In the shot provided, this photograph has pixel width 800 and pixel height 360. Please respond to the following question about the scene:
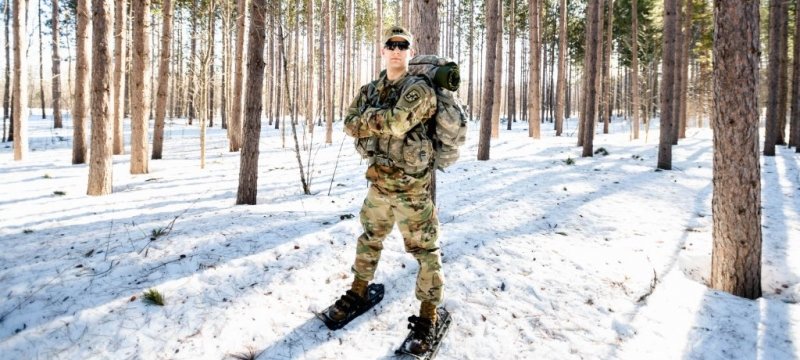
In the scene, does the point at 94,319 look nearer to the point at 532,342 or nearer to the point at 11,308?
the point at 11,308

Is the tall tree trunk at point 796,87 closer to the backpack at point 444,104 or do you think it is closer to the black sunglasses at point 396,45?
the backpack at point 444,104

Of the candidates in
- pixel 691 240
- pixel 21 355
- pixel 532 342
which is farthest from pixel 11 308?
pixel 691 240

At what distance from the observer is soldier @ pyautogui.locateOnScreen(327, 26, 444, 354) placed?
2713 millimetres

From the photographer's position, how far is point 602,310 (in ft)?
10.8

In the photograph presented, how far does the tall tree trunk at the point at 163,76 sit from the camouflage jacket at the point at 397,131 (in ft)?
33.5

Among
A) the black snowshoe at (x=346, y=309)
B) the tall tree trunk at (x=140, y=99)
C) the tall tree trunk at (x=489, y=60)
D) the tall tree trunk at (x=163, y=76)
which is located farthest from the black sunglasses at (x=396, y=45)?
the tall tree trunk at (x=163, y=76)

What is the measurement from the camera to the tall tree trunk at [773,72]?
11352 millimetres

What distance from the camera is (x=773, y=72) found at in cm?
1145

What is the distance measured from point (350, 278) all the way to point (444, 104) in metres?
1.88

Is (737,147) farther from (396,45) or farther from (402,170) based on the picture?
(396,45)

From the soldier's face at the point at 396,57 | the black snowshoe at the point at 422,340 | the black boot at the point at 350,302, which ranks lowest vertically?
the black snowshoe at the point at 422,340

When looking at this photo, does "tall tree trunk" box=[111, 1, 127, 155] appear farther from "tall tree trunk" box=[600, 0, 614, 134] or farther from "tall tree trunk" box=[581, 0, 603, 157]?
"tall tree trunk" box=[600, 0, 614, 134]

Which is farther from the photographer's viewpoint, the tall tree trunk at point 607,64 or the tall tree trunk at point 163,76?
the tall tree trunk at point 607,64

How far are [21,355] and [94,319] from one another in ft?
1.35
